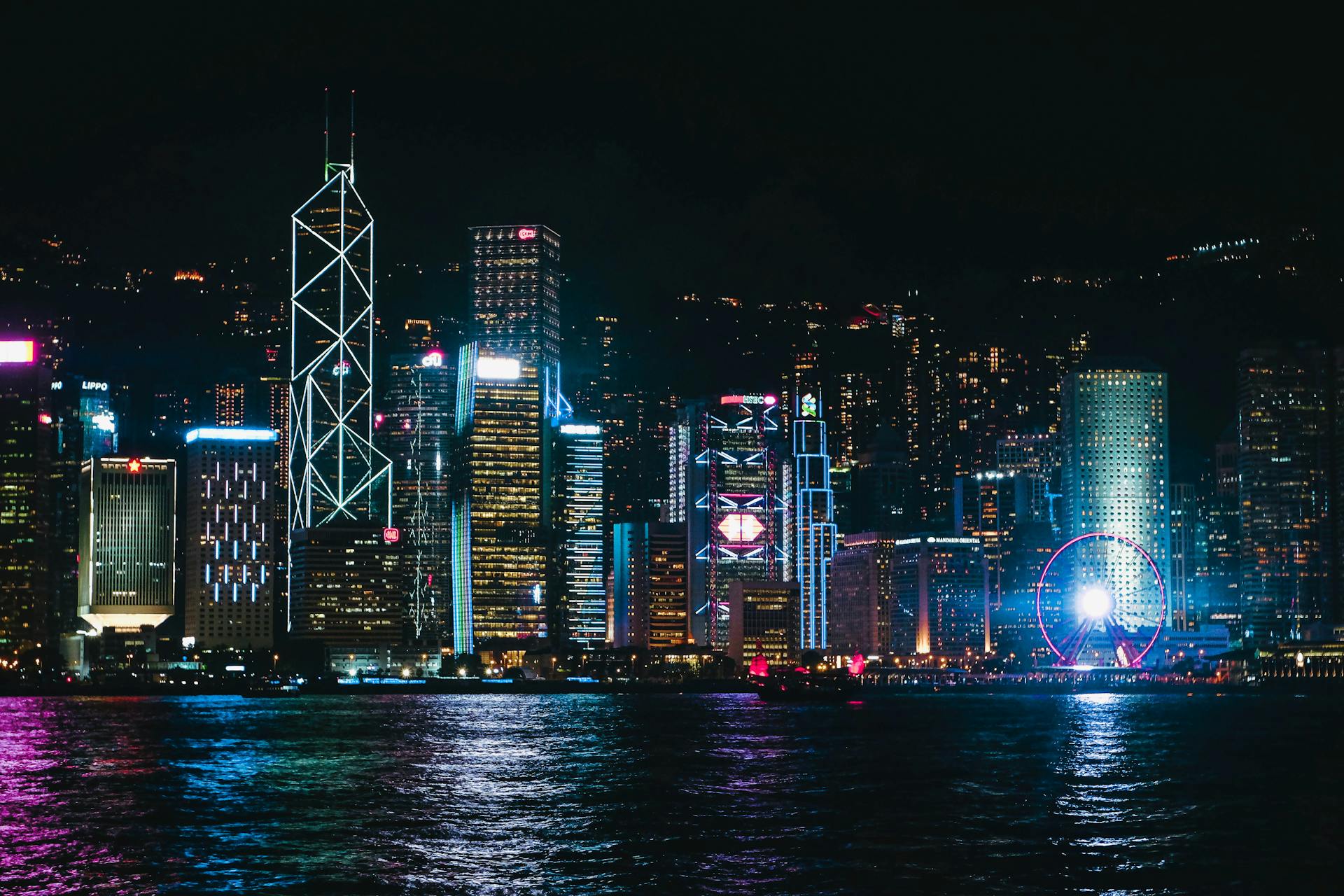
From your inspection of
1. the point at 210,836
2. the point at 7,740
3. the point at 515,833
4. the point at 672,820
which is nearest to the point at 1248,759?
the point at 672,820

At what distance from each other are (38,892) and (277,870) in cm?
737

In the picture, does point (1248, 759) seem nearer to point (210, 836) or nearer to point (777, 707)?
point (210, 836)

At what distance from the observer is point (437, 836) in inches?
2466

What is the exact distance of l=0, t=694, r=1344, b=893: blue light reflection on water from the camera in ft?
178

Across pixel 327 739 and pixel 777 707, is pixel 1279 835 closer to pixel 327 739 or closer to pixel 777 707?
pixel 327 739

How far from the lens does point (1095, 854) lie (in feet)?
192

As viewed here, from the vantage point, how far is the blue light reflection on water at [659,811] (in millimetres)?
54375

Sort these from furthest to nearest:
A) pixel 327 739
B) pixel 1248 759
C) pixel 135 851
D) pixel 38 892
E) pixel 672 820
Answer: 1. pixel 327 739
2. pixel 1248 759
3. pixel 672 820
4. pixel 135 851
5. pixel 38 892

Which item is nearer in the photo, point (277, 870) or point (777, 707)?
point (277, 870)

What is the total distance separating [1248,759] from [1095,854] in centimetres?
4890

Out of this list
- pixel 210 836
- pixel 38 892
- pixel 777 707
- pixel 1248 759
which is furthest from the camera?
pixel 777 707

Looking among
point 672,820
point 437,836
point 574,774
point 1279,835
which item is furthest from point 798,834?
point 574,774

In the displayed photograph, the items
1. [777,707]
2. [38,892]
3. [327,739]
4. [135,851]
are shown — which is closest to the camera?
[38,892]

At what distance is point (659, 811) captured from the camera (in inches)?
2835
